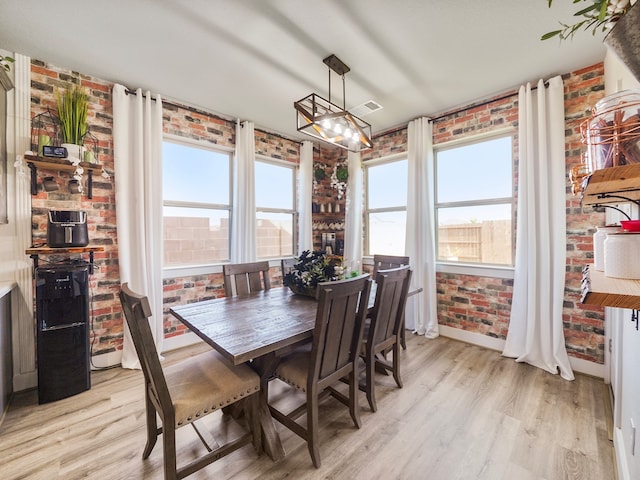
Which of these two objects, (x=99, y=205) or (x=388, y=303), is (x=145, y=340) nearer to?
(x=388, y=303)

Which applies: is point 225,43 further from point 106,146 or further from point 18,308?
point 18,308

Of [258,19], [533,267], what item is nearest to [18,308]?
[258,19]

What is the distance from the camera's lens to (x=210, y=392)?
4.86 ft

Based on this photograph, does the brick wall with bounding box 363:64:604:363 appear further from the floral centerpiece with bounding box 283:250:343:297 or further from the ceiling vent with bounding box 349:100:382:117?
the floral centerpiece with bounding box 283:250:343:297

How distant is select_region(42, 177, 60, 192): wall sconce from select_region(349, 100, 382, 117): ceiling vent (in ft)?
9.74

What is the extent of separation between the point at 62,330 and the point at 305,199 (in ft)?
9.96

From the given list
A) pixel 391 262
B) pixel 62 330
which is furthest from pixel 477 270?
pixel 62 330

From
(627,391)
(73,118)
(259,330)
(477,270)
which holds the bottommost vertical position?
(627,391)

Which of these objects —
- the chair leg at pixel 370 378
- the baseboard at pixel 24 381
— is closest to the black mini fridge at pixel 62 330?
the baseboard at pixel 24 381

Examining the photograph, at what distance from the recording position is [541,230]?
2.68 metres

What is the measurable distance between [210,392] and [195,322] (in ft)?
1.51

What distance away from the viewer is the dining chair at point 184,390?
1310mm

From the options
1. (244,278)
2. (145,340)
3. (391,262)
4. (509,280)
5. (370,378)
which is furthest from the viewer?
(391,262)

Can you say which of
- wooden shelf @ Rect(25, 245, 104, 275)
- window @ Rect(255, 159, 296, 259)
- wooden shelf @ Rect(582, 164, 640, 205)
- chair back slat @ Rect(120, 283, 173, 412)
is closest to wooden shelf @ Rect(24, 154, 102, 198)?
wooden shelf @ Rect(25, 245, 104, 275)
